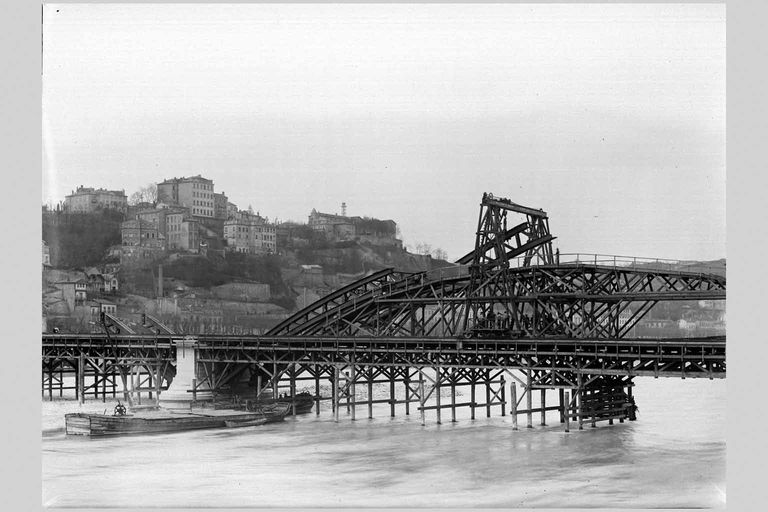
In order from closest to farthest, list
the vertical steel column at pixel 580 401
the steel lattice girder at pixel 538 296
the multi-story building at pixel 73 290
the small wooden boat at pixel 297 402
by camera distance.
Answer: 1. the vertical steel column at pixel 580 401
2. the steel lattice girder at pixel 538 296
3. the small wooden boat at pixel 297 402
4. the multi-story building at pixel 73 290

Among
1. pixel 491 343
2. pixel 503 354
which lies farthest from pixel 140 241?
pixel 503 354

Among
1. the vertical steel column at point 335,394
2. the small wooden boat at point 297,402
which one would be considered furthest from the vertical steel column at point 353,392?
the small wooden boat at point 297,402

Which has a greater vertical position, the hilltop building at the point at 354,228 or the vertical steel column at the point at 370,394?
the hilltop building at the point at 354,228

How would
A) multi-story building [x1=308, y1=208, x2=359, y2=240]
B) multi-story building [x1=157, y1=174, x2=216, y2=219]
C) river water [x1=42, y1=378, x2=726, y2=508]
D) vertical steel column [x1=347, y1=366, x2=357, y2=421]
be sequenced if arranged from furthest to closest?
multi-story building [x1=157, y1=174, x2=216, y2=219]
multi-story building [x1=308, y1=208, x2=359, y2=240]
vertical steel column [x1=347, y1=366, x2=357, y2=421]
river water [x1=42, y1=378, x2=726, y2=508]

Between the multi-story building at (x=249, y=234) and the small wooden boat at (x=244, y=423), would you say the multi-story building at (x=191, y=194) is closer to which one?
the multi-story building at (x=249, y=234)

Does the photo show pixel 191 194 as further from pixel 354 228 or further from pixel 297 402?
pixel 297 402

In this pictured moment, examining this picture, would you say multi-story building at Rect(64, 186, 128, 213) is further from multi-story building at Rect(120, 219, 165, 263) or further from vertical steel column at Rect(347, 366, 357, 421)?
vertical steel column at Rect(347, 366, 357, 421)

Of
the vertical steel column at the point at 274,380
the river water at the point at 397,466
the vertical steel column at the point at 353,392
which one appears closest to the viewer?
the river water at the point at 397,466

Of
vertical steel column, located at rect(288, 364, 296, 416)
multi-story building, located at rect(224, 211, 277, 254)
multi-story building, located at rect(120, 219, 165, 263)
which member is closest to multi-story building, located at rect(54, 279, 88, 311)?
multi-story building, located at rect(120, 219, 165, 263)
